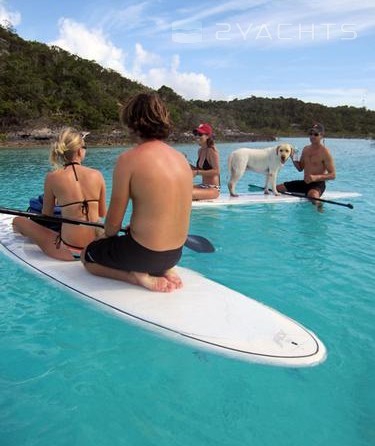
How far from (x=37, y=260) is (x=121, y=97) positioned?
80377mm

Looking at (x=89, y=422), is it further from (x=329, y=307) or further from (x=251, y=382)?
(x=329, y=307)

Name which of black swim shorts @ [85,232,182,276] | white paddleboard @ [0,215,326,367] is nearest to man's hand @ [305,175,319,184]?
white paddleboard @ [0,215,326,367]

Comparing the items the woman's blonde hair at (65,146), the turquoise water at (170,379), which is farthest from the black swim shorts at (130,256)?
the woman's blonde hair at (65,146)

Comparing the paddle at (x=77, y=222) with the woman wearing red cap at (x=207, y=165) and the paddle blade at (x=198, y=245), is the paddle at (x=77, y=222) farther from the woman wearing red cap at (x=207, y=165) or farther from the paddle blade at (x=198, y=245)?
the woman wearing red cap at (x=207, y=165)

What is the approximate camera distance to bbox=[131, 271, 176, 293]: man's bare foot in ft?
12.9

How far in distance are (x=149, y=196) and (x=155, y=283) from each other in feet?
3.14

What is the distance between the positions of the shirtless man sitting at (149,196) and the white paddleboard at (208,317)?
0.30 metres

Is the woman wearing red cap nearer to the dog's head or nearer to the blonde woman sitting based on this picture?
the dog's head

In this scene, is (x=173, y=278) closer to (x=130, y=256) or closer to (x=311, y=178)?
(x=130, y=256)

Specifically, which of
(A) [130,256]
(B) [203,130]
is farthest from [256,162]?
(A) [130,256]

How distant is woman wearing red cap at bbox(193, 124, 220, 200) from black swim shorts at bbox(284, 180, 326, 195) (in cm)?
207

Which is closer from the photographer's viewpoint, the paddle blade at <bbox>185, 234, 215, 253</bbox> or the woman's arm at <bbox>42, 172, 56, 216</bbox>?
the woman's arm at <bbox>42, 172, 56, 216</bbox>

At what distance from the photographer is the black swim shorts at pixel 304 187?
10.0 m

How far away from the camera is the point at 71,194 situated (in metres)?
4.66
